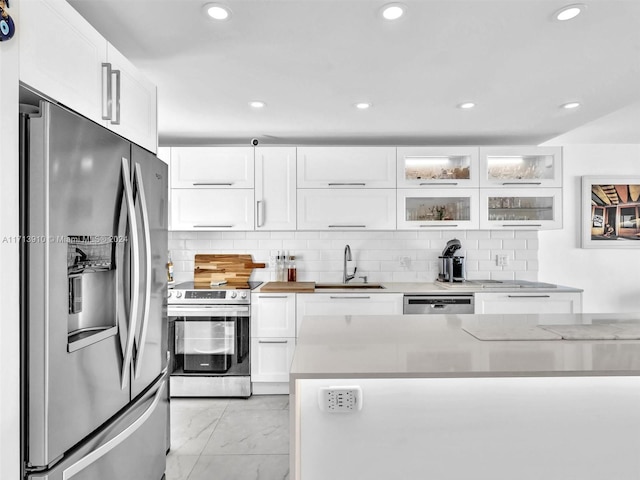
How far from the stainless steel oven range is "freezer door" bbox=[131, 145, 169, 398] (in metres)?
1.27

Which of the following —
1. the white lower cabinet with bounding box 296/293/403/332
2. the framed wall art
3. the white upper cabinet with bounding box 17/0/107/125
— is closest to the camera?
the white upper cabinet with bounding box 17/0/107/125

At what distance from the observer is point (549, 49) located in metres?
2.17

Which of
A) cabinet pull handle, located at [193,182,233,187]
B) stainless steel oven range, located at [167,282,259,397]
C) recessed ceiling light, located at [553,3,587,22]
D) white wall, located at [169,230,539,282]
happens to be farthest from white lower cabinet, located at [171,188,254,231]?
recessed ceiling light, located at [553,3,587,22]

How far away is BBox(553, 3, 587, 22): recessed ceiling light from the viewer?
1.76m

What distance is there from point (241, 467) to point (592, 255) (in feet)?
13.3

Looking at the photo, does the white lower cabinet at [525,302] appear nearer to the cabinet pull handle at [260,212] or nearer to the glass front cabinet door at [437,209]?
the glass front cabinet door at [437,209]

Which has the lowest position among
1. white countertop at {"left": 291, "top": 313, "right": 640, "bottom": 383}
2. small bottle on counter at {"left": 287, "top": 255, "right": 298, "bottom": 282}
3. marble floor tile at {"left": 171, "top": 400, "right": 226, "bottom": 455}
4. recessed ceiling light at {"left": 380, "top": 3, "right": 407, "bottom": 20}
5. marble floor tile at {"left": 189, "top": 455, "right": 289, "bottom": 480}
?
marble floor tile at {"left": 171, "top": 400, "right": 226, "bottom": 455}

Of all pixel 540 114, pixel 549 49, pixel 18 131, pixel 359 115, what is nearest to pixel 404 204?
pixel 359 115

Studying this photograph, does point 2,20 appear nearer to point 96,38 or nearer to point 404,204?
point 96,38

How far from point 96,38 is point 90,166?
585 millimetres

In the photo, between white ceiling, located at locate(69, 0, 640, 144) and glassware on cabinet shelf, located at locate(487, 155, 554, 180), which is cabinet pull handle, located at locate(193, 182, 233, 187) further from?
glassware on cabinet shelf, located at locate(487, 155, 554, 180)

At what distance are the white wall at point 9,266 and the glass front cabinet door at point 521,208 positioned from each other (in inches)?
141

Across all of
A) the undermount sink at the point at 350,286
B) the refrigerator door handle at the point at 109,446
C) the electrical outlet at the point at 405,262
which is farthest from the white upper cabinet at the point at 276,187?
the refrigerator door handle at the point at 109,446

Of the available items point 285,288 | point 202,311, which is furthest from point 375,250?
point 202,311
